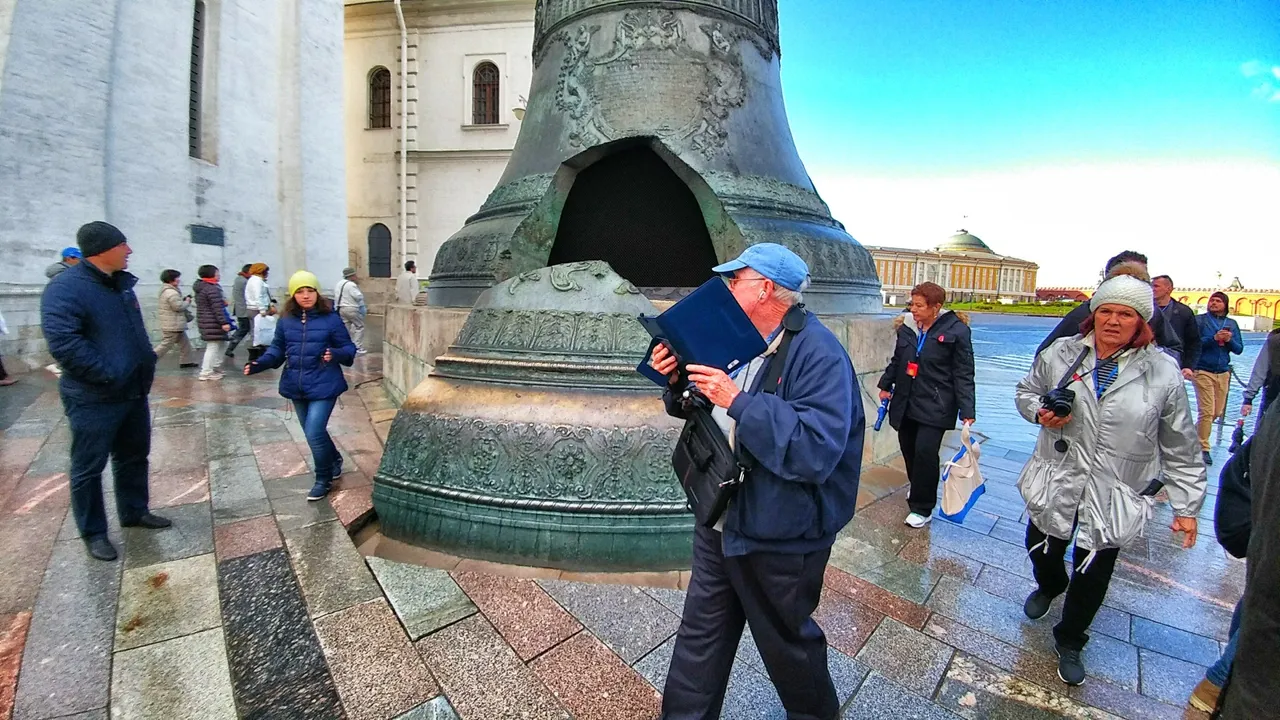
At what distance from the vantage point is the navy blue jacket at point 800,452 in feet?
4.75

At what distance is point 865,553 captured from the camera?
315 cm

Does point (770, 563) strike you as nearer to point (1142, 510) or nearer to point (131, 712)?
point (1142, 510)

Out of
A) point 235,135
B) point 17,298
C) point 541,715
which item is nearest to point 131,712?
point 541,715

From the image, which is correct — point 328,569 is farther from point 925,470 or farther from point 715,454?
point 925,470

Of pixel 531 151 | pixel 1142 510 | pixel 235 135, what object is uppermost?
pixel 235 135

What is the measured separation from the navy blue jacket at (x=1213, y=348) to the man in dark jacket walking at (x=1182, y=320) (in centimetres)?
99

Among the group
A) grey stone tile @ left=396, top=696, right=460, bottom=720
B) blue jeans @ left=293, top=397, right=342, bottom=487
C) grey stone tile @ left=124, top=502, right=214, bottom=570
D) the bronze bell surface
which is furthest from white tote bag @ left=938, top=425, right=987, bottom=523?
grey stone tile @ left=124, top=502, right=214, bottom=570

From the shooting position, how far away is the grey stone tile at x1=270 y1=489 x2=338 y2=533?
3166mm

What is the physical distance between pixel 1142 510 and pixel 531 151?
4.20 m

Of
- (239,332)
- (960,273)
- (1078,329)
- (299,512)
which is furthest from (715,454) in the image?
(960,273)

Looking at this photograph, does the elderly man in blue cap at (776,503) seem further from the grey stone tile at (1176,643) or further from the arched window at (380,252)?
the arched window at (380,252)

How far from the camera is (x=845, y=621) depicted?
97.0 inches

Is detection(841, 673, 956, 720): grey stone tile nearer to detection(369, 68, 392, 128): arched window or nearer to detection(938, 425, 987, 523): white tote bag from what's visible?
detection(938, 425, 987, 523): white tote bag

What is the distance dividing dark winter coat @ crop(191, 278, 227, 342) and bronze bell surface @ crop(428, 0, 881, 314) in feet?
15.3
